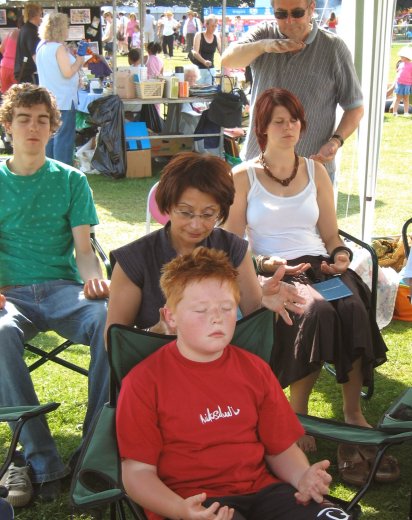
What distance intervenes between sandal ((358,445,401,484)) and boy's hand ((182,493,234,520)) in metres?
1.20

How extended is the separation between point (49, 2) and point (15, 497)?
866 cm

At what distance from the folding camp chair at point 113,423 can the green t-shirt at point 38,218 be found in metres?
1.07

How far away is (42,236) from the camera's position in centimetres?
329

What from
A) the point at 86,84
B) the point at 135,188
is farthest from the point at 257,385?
the point at 86,84

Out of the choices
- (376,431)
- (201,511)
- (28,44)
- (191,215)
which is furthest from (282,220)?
(28,44)

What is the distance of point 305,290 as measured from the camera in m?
3.20

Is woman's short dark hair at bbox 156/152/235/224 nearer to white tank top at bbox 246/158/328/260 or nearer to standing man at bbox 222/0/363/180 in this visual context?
white tank top at bbox 246/158/328/260

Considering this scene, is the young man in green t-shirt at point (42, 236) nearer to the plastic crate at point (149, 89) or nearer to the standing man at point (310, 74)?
the standing man at point (310, 74)

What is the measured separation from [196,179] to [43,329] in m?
1.08

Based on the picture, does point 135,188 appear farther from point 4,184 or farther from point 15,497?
point 15,497

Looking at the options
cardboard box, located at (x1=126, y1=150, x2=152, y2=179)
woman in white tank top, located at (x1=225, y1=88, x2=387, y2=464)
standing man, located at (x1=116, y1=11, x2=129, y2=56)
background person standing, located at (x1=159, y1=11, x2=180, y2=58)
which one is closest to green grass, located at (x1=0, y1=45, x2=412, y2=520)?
woman in white tank top, located at (x1=225, y1=88, x2=387, y2=464)

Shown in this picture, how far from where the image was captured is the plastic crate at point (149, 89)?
8.59 m

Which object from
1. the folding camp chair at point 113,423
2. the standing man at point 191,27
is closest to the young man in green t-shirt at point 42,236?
the folding camp chair at point 113,423

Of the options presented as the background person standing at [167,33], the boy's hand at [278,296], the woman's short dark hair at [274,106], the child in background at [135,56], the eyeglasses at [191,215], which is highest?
the background person standing at [167,33]
